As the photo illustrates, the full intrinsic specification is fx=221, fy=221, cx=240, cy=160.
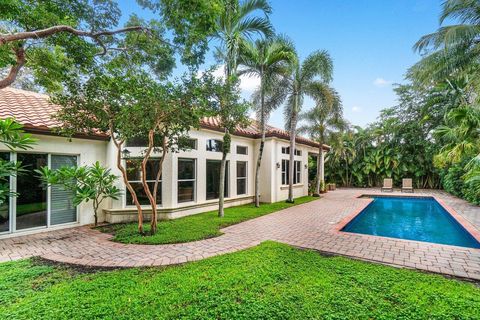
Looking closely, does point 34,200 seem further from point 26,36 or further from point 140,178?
point 26,36

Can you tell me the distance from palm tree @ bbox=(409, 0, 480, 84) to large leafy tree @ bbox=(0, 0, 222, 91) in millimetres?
12057

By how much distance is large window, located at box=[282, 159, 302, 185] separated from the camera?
51.6 feet

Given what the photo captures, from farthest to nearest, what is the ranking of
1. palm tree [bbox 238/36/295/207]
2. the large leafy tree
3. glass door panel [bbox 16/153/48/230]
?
palm tree [bbox 238/36/295/207], glass door panel [bbox 16/153/48/230], the large leafy tree

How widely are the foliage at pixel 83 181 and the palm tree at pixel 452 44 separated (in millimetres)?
16201

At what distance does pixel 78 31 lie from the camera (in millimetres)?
5965

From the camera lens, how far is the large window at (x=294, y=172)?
15.7 metres

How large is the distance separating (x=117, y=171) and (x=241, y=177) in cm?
679

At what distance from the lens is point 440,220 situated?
35.9ft

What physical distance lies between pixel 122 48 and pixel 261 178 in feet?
33.0

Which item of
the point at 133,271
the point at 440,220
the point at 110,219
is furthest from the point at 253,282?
the point at 440,220

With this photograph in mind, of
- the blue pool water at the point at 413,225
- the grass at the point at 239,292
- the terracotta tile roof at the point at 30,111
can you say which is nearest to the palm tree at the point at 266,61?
the terracotta tile roof at the point at 30,111

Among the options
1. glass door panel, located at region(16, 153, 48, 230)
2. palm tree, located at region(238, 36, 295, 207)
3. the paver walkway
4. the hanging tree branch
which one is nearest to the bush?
the paver walkway

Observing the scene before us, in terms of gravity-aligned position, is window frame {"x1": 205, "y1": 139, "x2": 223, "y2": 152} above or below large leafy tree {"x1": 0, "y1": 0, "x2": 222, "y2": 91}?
below

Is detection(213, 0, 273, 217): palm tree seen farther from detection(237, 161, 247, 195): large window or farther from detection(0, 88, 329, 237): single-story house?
detection(237, 161, 247, 195): large window
